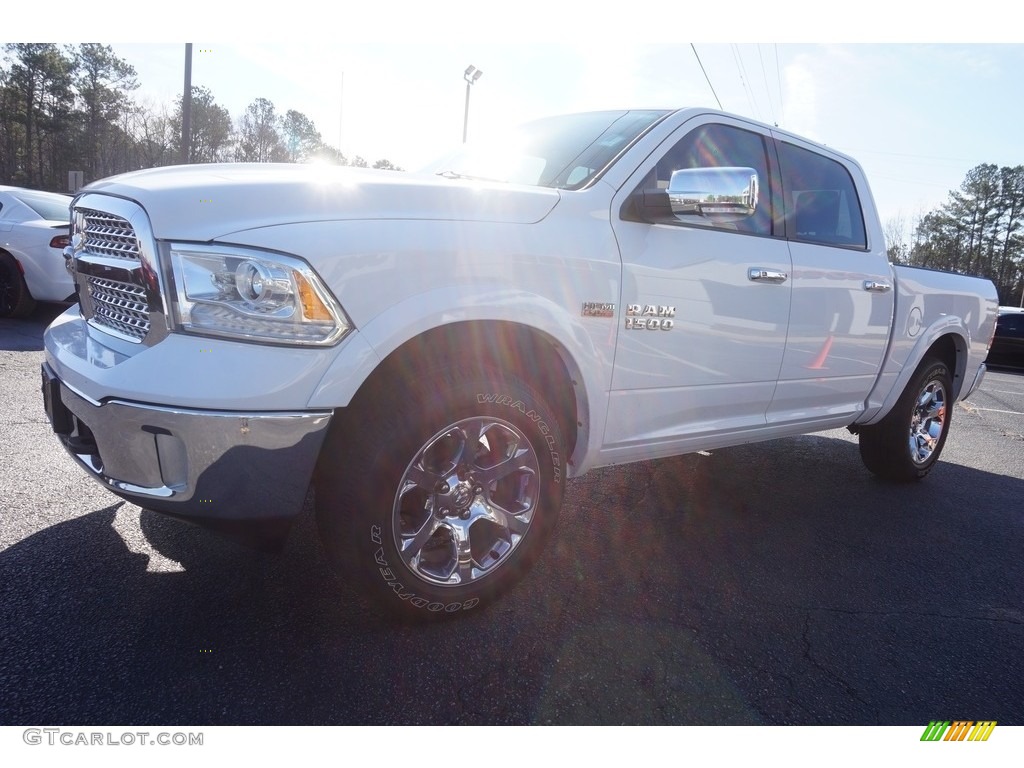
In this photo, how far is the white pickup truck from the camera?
197 cm

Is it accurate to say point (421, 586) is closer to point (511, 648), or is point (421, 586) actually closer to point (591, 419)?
point (511, 648)

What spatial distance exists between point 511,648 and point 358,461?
80 centimetres

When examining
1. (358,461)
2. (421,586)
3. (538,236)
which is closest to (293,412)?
(358,461)

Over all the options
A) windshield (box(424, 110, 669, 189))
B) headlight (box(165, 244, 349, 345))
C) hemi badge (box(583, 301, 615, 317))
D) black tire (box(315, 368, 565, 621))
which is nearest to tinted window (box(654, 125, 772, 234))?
windshield (box(424, 110, 669, 189))

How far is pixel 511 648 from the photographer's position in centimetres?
232

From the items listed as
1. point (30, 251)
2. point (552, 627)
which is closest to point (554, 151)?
point (552, 627)

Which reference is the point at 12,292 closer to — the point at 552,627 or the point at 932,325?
the point at 552,627

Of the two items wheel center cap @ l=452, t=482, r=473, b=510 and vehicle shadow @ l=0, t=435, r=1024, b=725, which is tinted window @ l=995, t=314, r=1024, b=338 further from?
wheel center cap @ l=452, t=482, r=473, b=510

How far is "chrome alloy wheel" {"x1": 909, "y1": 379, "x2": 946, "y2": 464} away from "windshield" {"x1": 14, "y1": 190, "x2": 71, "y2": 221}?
830 cm

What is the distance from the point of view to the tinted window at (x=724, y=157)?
3074 millimetres

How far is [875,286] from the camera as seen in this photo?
13.1 ft

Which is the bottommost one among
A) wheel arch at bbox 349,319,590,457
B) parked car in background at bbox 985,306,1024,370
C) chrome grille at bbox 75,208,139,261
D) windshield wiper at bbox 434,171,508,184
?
parked car in background at bbox 985,306,1024,370
